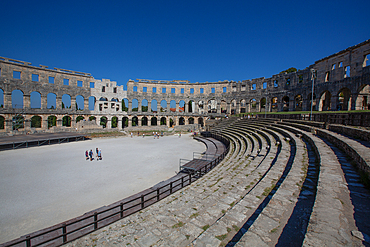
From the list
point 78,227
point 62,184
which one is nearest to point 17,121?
point 62,184

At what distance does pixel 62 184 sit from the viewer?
10109 millimetres

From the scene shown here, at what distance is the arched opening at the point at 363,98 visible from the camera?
21234 mm

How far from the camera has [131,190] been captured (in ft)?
30.9

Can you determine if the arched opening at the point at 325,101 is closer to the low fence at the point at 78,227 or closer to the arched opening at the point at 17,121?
the low fence at the point at 78,227

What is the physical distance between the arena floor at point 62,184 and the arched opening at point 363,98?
2408 cm

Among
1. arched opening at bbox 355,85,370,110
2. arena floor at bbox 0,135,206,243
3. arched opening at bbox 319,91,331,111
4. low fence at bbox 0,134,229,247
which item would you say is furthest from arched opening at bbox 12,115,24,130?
arched opening at bbox 319,91,331,111

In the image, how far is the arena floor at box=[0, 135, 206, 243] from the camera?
6.98 meters

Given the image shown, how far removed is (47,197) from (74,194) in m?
1.21

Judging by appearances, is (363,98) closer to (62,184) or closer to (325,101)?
(325,101)

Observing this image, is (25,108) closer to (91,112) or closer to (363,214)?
(91,112)

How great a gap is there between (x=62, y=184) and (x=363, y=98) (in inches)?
1359

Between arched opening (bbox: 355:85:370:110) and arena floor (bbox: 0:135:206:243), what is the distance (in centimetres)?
2408

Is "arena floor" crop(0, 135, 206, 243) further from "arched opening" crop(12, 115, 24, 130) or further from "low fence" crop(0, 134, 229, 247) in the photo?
"arched opening" crop(12, 115, 24, 130)

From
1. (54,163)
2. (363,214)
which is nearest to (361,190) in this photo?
(363,214)
